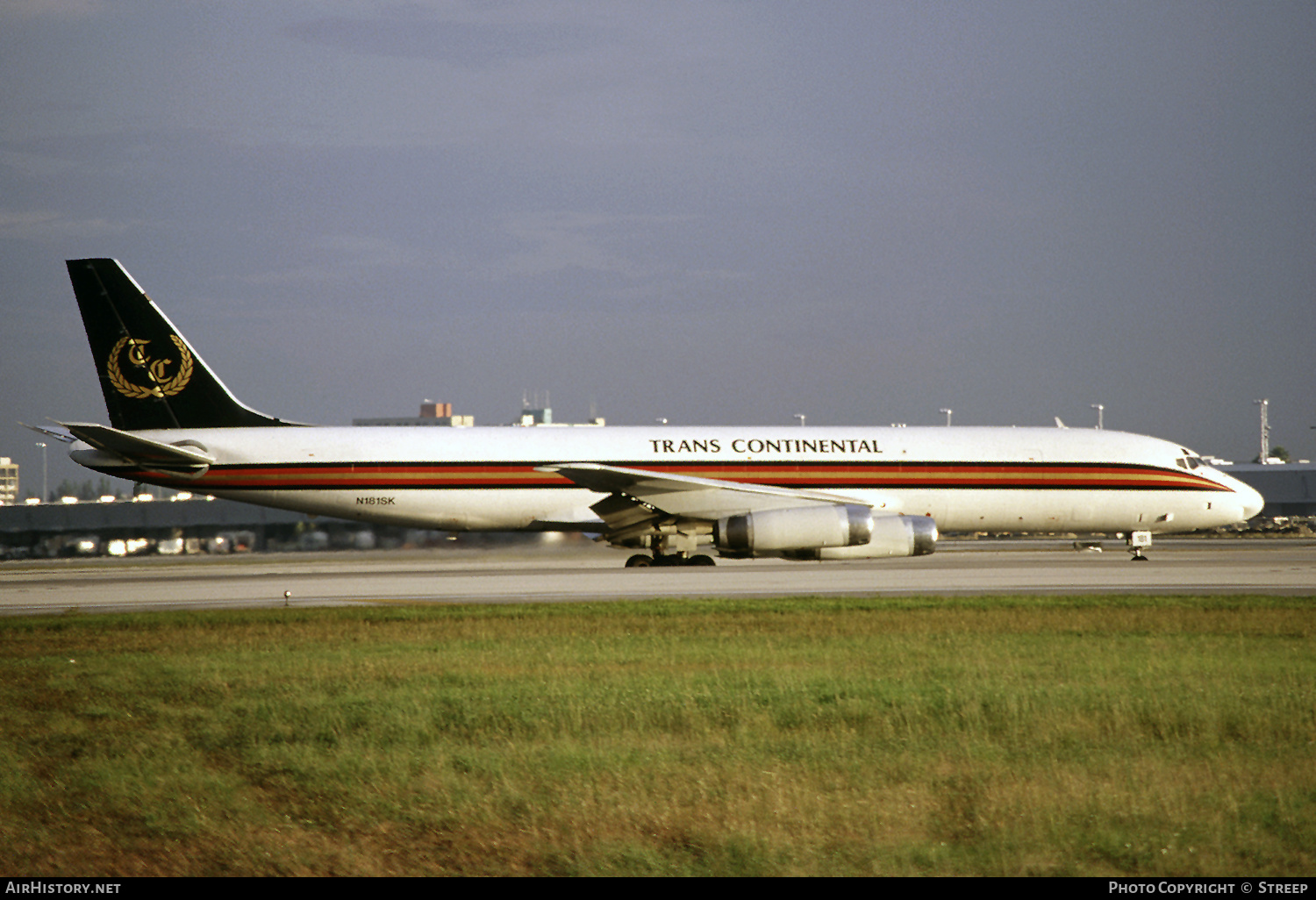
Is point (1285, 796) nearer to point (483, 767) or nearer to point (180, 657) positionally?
point (483, 767)

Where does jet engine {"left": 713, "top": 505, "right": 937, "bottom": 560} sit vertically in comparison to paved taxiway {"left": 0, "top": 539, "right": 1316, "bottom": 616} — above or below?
above

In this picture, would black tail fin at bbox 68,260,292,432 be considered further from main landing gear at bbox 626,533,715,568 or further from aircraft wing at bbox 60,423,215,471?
main landing gear at bbox 626,533,715,568

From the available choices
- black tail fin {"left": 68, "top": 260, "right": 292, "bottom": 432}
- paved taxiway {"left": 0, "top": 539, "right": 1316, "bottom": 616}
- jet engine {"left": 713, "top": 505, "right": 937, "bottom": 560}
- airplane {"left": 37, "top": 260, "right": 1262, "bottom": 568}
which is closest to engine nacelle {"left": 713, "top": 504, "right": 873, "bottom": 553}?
jet engine {"left": 713, "top": 505, "right": 937, "bottom": 560}

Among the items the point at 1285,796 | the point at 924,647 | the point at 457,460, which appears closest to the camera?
the point at 1285,796

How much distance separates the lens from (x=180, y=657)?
43.5 ft

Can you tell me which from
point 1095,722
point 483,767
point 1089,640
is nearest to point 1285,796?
point 1095,722

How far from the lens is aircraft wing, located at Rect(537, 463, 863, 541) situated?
26375 mm

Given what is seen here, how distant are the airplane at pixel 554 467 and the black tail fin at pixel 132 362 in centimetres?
3

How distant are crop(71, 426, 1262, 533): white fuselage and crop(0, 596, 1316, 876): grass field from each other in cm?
1340

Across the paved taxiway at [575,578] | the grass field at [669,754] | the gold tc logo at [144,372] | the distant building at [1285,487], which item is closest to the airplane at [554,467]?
the gold tc logo at [144,372]

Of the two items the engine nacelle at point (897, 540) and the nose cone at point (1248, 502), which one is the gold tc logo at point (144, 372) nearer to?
the engine nacelle at point (897, 540)

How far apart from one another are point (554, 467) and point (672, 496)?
9.63 feet

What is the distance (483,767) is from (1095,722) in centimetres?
474

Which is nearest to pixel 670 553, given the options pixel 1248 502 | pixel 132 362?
pixel 132 362
